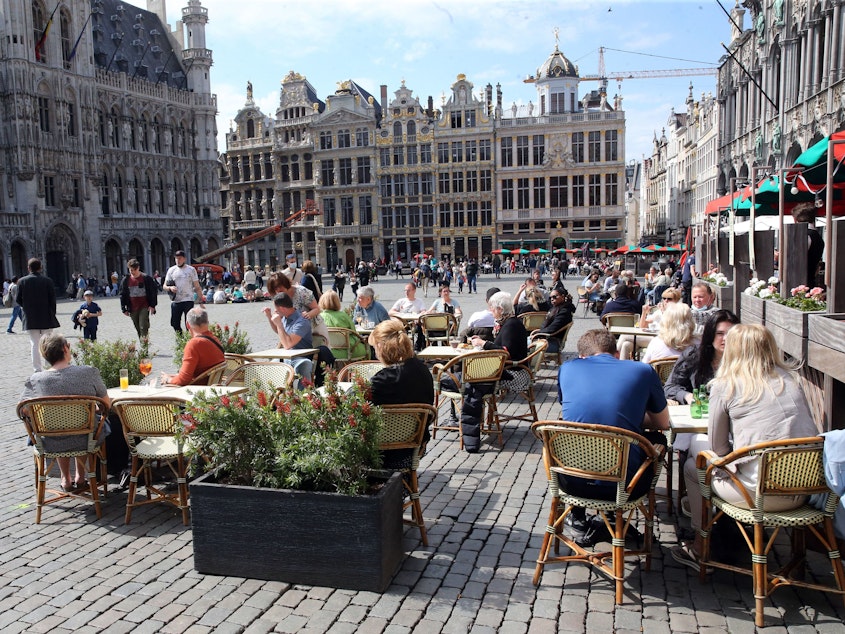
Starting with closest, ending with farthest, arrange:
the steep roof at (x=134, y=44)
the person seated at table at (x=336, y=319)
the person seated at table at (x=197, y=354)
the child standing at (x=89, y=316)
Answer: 1. the person seated at table at (x=197, y=354)
2. the person seated at table at (x=336, y=319)
3. the child standing at (x=89, y=316)
4. the steep roof at (x=134, y=44)

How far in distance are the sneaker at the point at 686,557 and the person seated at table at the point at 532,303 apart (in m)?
6.67

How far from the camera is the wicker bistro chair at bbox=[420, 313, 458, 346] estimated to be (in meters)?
10.5

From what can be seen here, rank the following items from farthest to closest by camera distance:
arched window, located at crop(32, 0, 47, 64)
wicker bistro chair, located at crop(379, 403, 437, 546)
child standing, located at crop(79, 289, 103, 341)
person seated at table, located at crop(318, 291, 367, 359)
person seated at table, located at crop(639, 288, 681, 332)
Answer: arched window, located at crop(32, 0, 47, 64), child standing, located at crop(79, 289, 103, 341), person seated at table, located at crop(318, 291, 367, 359), person seated at table, located at crop(639, 288, 681, 332), wicker bistro chair, located at crop(379, 403, 437, 546)

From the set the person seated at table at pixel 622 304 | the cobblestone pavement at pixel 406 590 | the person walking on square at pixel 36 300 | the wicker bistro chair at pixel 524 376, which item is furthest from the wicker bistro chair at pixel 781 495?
the person walking on square at pixel 36 300

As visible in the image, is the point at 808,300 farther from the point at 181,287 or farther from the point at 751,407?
the point at 181,287

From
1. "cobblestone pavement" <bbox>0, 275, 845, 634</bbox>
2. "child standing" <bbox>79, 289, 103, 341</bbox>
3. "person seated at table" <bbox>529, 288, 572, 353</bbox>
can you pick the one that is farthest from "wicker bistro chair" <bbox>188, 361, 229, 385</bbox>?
"child standing" <bbox>79, 289, 103, 341</bbox>

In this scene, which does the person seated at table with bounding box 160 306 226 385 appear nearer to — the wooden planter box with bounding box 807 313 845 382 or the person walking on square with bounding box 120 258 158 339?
the wooden planter box with bounding box 807 313 845 382

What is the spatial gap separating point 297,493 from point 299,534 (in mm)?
247

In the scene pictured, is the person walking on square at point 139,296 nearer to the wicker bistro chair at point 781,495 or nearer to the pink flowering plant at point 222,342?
the pink flowering plant at point 222,342

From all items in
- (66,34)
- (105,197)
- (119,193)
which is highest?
(66,34)

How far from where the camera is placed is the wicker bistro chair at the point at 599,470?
3781 mm

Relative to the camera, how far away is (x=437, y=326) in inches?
416

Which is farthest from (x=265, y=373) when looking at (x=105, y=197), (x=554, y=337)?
(x=105, y=197)

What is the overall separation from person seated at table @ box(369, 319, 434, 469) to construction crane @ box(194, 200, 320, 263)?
4177 cm
